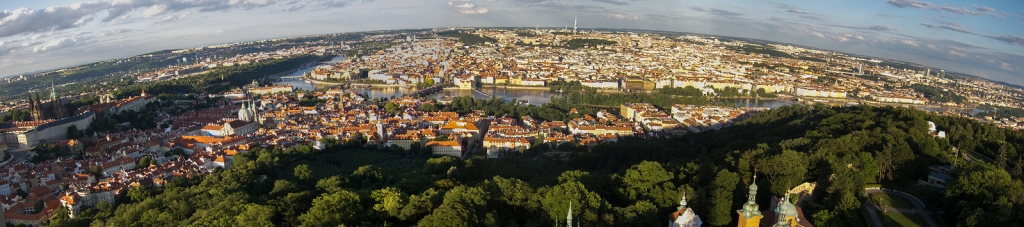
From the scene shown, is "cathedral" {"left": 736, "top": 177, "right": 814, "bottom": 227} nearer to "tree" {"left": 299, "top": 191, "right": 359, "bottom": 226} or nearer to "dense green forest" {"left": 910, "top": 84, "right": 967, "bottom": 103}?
"tree" {"left": 299, "top": 191, "right": 359, "bottom": 226}

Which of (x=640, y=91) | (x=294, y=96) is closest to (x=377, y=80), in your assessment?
(x=294, y=96)

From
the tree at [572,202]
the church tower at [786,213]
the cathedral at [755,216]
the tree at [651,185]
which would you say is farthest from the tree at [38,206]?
the church tower at [786,213]

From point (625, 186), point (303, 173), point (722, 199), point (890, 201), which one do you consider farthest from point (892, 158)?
point (303, 173)

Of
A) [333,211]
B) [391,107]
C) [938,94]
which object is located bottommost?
[938,94]

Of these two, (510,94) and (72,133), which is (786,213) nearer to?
(72,133)

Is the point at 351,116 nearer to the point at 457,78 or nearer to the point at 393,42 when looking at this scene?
the point at 457,78

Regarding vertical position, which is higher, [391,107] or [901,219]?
[901,219]

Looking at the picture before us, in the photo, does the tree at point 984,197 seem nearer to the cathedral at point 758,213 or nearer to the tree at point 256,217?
the cathedral at point 758,213
